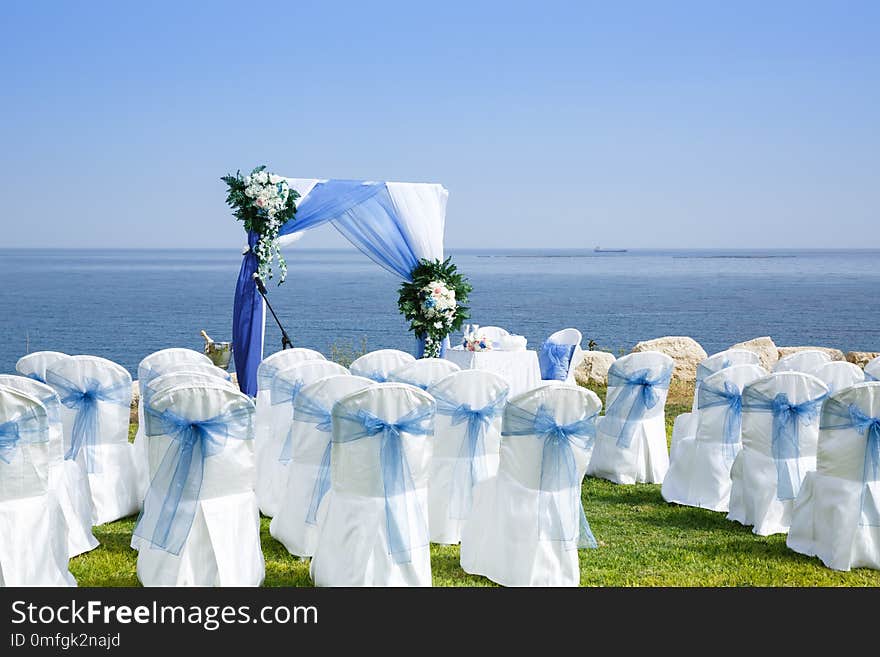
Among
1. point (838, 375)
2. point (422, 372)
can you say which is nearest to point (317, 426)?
point (422, 372)

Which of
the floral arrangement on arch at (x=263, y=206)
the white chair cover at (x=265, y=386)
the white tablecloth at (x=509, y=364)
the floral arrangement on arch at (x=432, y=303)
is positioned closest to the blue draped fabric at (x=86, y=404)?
the white chair cover at (x=265, y=386)

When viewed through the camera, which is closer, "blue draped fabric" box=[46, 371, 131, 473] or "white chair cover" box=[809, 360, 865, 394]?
"blue draped fabric" box=[46, 371, 131, 473]

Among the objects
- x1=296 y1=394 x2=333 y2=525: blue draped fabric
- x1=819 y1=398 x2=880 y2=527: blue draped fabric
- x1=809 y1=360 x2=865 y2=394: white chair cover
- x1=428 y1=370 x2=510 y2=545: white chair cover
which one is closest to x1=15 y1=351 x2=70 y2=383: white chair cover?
x1=296 y1=394 x2=333 y2=525: blue draped fabric

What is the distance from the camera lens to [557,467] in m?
5.18

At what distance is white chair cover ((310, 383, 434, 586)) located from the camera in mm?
4777

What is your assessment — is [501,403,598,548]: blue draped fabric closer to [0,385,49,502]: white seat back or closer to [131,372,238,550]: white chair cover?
[131,372,238,550]: white chair cover

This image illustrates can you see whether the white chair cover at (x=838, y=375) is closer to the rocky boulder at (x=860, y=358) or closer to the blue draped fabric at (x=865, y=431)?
the blue draped fabric at (x=865, y=431)

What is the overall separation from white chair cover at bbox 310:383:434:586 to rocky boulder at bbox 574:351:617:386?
8528 mm

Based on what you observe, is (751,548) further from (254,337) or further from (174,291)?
(174,291)

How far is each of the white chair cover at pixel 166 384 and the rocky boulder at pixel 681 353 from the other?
7720mm

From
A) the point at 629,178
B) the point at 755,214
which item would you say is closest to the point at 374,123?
the point at 629,178

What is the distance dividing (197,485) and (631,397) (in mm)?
4211

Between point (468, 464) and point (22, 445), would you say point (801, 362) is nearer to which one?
point (468, 464)

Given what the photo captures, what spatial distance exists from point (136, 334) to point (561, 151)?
134 ft
